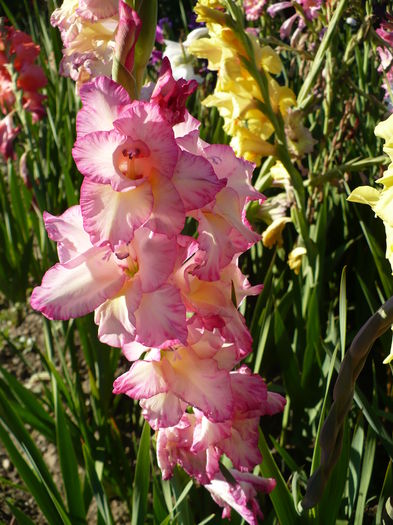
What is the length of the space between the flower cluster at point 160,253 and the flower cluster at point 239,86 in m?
0.54

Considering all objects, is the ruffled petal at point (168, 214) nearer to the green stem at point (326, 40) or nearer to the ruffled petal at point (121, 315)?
the ruffled petal at point (121, 315)

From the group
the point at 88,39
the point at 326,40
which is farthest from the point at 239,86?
the point at 88,39

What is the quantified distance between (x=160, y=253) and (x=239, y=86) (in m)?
0.65

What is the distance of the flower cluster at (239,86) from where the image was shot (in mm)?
963

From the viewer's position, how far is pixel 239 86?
1.00m

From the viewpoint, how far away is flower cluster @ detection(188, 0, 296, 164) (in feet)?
3.16

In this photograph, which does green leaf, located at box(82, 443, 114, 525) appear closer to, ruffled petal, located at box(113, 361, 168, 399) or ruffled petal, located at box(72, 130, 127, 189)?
ruffled petal, located at box(113, 361, 168, 399)

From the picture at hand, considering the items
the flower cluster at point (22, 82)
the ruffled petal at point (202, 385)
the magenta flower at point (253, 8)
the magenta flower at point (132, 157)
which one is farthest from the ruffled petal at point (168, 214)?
the magenta flower at point (253, 8)

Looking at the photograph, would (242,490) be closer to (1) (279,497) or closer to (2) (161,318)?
(1) (279,497)

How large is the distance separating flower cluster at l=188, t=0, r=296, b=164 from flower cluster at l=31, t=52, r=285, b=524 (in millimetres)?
536

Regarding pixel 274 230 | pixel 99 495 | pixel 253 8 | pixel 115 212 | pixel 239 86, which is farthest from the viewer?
pixel 253 8

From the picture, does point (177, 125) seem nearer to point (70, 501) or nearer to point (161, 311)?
point (161, 311)

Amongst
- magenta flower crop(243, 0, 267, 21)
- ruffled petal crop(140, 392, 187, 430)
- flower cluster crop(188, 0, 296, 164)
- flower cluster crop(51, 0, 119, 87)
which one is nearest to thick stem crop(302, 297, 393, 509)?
ruffled petal crop(140, 392, 187, 430)

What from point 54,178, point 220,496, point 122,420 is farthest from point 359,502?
point 54,178
